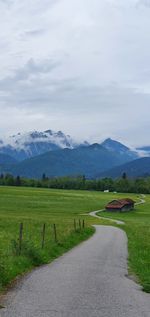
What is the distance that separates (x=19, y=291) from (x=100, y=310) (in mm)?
3386

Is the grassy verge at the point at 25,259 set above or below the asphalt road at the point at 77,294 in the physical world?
above

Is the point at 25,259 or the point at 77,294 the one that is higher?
the point at 25,259

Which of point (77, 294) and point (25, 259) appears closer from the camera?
point (77, 294)

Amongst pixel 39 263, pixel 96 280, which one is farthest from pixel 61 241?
pixel 96 280

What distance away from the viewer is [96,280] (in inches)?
745

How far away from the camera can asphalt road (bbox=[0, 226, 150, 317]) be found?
13037 mm

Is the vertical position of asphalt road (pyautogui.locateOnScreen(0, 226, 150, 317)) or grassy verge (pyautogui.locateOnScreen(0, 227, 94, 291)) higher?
grassy verge (pyautogui.locateOnScreen(0, 227, 94, 291))

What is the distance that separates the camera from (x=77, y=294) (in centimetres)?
1550

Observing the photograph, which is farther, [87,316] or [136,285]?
[136,285]

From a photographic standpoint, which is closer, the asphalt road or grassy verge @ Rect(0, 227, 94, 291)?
the asphalt road

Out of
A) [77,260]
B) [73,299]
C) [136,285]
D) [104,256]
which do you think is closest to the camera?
[73,299]

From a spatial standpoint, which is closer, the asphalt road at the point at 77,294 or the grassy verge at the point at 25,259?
the asphalt road at the point at 77,294

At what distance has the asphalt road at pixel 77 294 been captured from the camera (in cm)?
1304

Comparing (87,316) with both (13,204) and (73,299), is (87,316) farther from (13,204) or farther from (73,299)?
(13,204)
